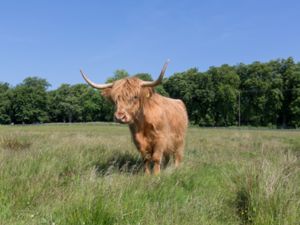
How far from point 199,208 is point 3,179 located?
8.06 ft

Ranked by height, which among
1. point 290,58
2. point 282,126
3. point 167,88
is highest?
point 290,58

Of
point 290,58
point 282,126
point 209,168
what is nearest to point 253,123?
point 282,126

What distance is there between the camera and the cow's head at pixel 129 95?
21.9ft

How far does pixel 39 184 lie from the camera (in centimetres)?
486

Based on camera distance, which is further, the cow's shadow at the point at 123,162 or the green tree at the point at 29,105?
the green tree at the point at 29,105

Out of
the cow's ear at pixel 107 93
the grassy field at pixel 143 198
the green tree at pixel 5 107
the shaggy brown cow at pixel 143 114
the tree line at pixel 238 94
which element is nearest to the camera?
the grassy field at pixel 143 198

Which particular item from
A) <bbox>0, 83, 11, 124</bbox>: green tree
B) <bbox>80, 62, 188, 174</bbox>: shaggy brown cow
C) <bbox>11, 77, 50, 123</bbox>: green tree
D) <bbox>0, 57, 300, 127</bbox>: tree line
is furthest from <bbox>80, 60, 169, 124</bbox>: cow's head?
<bbox>0, 83, 11, 124</bbox>: green tree

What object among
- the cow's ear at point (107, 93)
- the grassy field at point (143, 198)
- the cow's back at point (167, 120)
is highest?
the cow's ear at point (107, 93)

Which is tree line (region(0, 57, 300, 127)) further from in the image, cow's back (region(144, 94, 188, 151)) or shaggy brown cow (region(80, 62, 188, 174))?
shaggy brown cow (region(80, 62, 188, 174))

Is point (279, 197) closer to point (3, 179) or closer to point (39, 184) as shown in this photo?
point (39, 184)

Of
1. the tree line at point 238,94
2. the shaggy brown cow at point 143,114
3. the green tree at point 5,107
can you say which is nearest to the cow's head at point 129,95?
the shaggy brown cow at point 143,114

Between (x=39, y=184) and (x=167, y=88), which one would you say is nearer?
(x=39, y=184)

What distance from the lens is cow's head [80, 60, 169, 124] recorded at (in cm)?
666

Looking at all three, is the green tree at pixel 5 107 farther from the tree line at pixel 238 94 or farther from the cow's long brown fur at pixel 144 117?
the cow's long brown fur at pixel 144 117
